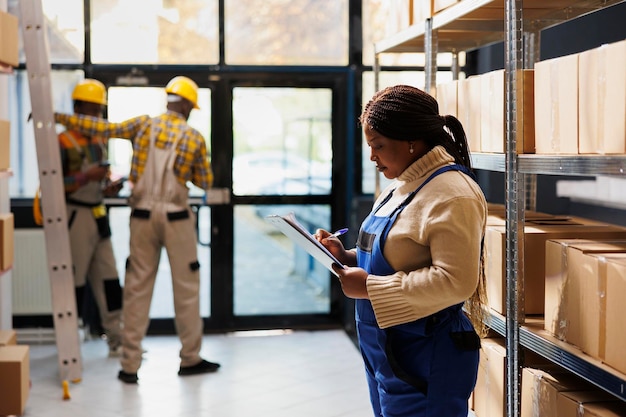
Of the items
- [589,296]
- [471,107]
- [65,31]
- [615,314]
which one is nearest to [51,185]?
[65,31]

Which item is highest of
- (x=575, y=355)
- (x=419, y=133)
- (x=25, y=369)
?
(x=419, y=133)

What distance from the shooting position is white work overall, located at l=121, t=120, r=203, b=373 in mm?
5195

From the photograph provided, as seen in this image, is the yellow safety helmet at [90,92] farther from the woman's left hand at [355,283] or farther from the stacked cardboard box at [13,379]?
the woman's left hand at [355,283]

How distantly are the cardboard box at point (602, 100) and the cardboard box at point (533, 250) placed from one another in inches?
21.5

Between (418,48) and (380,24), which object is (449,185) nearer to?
(418,48)

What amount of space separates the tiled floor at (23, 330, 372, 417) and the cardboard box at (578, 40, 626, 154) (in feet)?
8.50

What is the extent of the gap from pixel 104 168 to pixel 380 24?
7.70ft

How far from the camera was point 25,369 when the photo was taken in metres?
4.27

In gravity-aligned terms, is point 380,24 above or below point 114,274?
above

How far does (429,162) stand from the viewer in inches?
94.7

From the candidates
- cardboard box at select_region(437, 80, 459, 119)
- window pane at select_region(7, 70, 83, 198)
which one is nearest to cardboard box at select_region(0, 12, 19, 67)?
window pane at select_region(7, 70, 83, 198)

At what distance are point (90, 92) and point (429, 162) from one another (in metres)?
3.84

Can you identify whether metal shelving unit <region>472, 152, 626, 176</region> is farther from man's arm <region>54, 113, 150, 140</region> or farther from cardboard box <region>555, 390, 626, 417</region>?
man's arm <region>54, 113, 150, 140</region>

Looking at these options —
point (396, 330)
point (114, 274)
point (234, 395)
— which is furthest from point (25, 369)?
point (396, 330)
